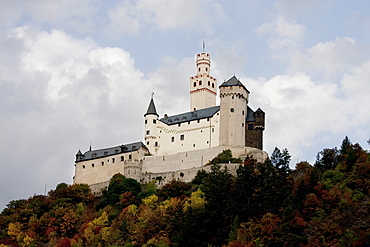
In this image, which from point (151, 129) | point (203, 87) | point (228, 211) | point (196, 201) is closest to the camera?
point (228, 211)

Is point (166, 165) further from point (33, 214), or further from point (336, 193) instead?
point (336, 193)

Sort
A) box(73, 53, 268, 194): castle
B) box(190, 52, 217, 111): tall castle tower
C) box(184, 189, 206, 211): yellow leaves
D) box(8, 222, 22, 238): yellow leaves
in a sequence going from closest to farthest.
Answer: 1. box(184, 189, 206, 211): yellow leaves
2. box(8, 222, 22, 238): yellow leaves
3. box(73, 53, 268, 194): castle
4. box(190, 52, 217, 111): tall castle tower

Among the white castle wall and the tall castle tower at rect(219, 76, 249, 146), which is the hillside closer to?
the tall castle tower at rect(219, 76, 249, 146)

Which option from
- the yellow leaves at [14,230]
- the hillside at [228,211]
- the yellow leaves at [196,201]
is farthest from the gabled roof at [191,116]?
the yellow leaves at [14,230]

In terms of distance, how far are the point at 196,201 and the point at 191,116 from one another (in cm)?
2396

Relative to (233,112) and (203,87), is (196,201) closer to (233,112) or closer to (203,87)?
(233,112)

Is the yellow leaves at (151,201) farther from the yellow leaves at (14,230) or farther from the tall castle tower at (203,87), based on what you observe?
the tall castle tower at (203,87)

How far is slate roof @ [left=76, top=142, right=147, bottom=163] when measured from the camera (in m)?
92.1

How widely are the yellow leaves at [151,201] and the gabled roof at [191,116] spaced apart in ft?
49.3

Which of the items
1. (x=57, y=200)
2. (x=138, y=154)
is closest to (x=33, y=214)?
(x=57, y=200)

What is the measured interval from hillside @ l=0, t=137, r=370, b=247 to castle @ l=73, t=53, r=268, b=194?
11.8 ft

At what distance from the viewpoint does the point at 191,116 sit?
89.9 meters

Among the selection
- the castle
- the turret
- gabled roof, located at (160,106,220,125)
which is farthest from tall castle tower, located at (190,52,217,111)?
the turret

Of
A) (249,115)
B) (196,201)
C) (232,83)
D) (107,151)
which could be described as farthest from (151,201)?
(107,151)
